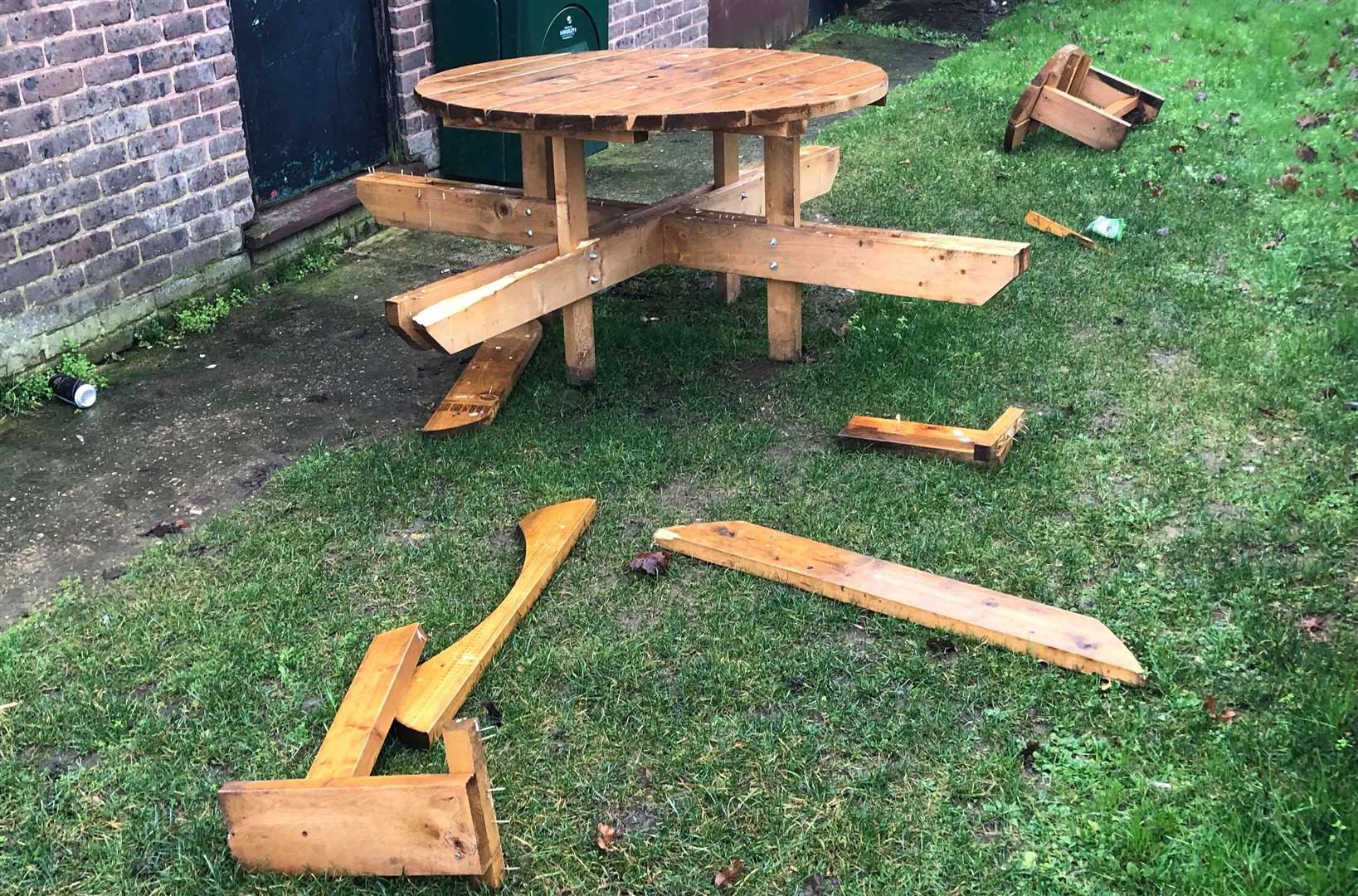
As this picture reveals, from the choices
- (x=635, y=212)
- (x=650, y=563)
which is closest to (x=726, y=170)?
(x=635, y=212)

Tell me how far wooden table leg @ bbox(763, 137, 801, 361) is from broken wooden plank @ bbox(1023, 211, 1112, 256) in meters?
2.05

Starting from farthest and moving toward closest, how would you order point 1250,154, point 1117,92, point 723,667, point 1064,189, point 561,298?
1. point 1117,92
2. point 1250,154
3. point 1064,189
4. point 561,298
5. point 723,667

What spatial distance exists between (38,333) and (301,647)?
8.14 feet

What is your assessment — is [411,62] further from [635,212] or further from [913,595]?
[913,595]

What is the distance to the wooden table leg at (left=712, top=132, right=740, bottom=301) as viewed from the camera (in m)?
5.50

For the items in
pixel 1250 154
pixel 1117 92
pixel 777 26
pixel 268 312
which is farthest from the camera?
pixel 777 26

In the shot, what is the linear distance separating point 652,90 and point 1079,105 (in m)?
4.20

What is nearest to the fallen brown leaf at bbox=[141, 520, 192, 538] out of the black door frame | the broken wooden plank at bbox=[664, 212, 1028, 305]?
the broken wooden plank at bbox=[664, 212, 1028, 305]

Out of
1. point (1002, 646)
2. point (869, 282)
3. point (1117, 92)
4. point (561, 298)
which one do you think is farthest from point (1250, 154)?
point (1002, 646)

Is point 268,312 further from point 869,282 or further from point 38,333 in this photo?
point 869,282

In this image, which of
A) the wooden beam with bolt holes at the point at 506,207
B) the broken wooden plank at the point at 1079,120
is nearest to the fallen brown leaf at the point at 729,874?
the wooden beam with bolt holes at the point at 506,207

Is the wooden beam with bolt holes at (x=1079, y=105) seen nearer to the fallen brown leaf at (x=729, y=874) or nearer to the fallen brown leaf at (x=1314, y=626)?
the fallen brown leaf at (x=1314, y=626)

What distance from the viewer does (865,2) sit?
13102mm

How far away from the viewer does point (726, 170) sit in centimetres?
554
